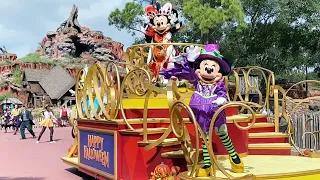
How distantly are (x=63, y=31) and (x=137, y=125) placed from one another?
57571mm

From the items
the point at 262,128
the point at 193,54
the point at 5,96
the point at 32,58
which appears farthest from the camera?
the point at 32,58

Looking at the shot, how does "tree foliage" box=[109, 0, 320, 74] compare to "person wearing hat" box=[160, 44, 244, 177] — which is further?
"tree foliage" box=[109, 0, 320, 74]

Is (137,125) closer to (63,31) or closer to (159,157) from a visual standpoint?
(159,157)

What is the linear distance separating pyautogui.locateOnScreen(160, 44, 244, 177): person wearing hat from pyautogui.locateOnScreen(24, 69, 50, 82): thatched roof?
150 ft

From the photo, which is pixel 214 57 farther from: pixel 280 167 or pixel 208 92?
pixel 280 167

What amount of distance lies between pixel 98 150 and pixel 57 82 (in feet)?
142

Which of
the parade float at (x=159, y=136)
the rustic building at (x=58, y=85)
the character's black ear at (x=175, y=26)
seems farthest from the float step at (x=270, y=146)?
the rustic building at (x=58, y=85)

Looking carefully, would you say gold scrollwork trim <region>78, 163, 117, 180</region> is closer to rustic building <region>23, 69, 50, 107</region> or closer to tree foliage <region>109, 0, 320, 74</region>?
tree foliage <region>109, 0, 320, 74</region>

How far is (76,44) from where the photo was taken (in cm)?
6228

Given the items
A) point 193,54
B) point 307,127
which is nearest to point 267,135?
point 193,54

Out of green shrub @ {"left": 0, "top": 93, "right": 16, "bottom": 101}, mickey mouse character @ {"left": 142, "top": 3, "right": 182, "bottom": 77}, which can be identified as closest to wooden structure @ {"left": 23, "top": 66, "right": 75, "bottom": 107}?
green shrub @ {"left": 0, "top": 93, "right": 16, "bottom": 101}

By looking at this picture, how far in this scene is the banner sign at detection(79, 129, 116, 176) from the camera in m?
6.39

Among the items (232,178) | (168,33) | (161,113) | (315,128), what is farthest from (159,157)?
(315,128)

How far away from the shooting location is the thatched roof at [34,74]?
4891cm
